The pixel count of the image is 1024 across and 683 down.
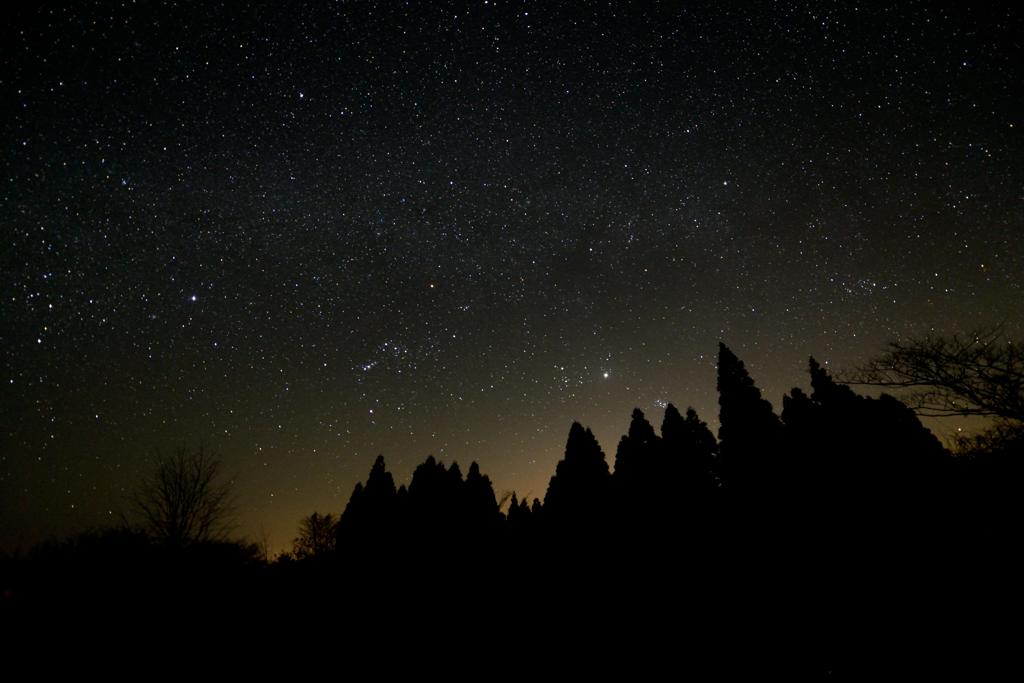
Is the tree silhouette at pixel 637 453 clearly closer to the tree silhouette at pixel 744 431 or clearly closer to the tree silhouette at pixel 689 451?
the tree silhouette at pixel 689 451

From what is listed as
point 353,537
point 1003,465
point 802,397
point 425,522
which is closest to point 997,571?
point 1003,465

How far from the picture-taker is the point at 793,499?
20.9 m

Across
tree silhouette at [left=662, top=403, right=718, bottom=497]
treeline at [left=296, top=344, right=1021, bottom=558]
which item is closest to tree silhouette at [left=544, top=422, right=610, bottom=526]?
treeline at [left=296, top=344, right=1021, bottom=558]

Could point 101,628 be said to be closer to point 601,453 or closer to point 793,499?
point 793,499

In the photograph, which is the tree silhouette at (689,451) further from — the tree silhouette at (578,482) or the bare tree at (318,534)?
the bare tree at (318,534)

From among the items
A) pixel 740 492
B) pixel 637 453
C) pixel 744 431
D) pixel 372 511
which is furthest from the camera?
pixel 372 511

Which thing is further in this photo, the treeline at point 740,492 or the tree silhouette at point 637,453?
the tree silhouette at point 637,453

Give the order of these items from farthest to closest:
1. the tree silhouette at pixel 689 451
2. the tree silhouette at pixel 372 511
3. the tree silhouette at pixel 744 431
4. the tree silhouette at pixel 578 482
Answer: the tree silhouette at pixel 372 511 < the tree silhouette at pixel 578 482 < the tree silhouette at pixel 689 451 < the tree silhouette at pixel 744 431

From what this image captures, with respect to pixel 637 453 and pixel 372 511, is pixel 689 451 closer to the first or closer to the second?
pixel 637 453

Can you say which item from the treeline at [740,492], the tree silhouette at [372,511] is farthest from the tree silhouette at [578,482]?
the tree silhouette at [372,511]

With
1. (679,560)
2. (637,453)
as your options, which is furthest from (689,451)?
(679,560)

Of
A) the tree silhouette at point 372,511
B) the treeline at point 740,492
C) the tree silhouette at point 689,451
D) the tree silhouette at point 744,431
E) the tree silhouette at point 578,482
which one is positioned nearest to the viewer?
the treeline at point 740,492

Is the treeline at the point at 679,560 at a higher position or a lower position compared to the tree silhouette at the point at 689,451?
lower

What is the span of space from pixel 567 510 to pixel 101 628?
991 inches
